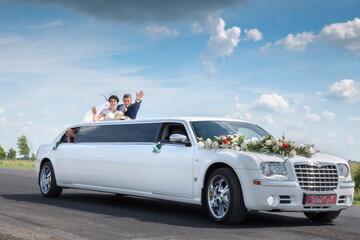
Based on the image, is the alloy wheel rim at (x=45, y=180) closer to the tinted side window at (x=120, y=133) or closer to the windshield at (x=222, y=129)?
the tinted side window at (x=120, y=133)

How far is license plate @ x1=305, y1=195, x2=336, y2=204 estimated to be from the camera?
8781 mm

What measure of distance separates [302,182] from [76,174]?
5733 mm

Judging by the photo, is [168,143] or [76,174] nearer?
[168,143]

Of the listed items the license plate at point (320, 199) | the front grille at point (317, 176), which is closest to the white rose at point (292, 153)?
the front grille at point (317, 176)

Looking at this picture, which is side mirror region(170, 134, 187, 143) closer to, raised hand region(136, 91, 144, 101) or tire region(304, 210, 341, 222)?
tire region(304, 210, 341, 222)

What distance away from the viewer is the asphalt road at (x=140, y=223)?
778 cm

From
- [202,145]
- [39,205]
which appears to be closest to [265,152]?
[202,145]

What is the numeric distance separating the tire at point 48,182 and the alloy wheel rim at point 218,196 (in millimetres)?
5449

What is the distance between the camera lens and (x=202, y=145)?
9398mm

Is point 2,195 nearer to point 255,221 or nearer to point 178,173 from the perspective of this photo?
point 178,173

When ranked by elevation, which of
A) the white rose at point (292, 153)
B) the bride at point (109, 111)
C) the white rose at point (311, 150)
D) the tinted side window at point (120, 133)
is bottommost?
the white rose at point (292, 153)

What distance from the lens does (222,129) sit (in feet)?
33.0

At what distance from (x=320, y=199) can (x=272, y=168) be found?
98cm

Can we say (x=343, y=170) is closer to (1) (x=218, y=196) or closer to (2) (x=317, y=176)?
(2) (x=317, y=176)
